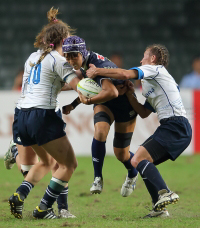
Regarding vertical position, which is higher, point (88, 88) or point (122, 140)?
point (88, 88)

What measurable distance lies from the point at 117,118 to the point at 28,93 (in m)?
1.22

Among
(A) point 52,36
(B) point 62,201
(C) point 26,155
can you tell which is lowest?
(B) point 62,201

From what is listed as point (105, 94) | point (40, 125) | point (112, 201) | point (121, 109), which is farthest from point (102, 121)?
point (112, 201)

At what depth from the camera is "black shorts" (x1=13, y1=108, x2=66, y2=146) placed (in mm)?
4555

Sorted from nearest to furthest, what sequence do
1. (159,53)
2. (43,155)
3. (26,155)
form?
(43,155) → (159,53) → (26,155)

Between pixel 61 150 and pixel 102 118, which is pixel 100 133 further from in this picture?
pixel 61 150

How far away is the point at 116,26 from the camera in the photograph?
51.5 feet

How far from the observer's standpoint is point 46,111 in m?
4.62

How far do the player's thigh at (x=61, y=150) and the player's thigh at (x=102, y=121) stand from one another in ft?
2.04

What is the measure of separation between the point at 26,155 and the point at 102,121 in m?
1.01

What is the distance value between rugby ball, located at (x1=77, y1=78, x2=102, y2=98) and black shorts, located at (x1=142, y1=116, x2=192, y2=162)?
2.49 feet

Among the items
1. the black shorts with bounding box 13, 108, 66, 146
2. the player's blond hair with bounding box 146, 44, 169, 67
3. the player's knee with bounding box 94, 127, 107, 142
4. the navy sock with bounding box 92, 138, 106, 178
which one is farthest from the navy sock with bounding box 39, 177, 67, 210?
the player's blond hair with bounding box 146, 44, 169, 67

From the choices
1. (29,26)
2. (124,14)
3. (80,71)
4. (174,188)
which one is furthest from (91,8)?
(80,71)

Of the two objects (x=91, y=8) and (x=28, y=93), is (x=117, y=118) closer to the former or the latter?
(x=28, y=93)
